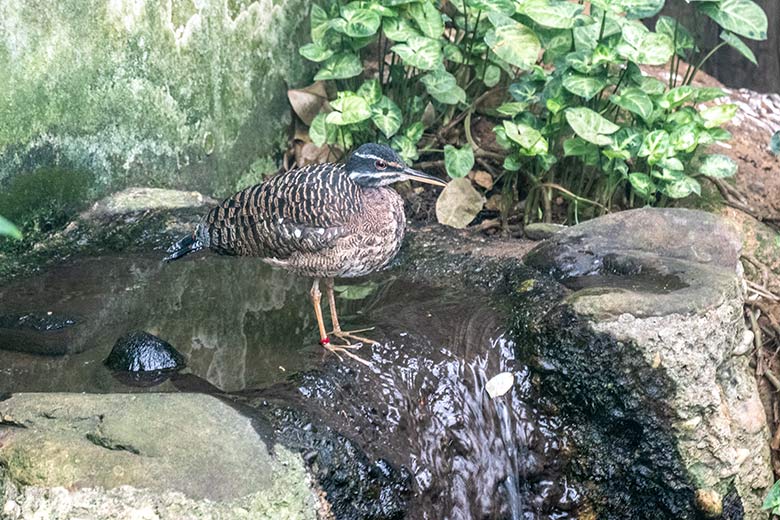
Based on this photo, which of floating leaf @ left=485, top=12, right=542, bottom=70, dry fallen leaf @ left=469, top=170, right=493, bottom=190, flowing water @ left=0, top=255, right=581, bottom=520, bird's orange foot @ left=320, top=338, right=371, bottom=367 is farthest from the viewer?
dry fallen leaf @ left=469, top=170, right=493, bottom=190

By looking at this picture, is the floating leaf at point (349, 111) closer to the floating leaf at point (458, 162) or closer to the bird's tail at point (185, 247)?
the floating leaf at point (458, 162)

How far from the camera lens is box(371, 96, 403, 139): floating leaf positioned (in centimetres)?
557

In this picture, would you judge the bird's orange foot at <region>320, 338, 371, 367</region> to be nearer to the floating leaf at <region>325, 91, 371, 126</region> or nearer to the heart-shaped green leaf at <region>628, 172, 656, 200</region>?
the floating leaf at <region>325, 91, 371, 126</region>

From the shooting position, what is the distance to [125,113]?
17.8ft

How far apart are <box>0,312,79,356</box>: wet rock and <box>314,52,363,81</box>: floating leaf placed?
2.14m

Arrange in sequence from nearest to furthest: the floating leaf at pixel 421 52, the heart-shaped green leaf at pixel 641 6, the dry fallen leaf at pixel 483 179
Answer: the heart-shaped green leaf at pixel 641 6, the floating leaf at pixel 421 52, the dry fallen leaf at pixel 483 179

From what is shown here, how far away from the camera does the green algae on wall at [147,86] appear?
4941 mm

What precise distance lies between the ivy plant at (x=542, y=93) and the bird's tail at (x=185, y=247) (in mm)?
1178

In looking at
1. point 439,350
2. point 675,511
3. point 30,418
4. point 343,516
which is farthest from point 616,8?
point 30,418

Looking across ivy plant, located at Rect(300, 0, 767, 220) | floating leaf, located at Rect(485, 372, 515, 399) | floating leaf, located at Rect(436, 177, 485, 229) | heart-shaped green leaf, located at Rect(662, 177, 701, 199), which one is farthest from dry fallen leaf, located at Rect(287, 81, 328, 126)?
floating leaf, located at Rect(485, 372, 515, 399)

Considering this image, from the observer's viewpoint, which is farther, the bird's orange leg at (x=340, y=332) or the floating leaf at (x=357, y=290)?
the floating leaf at (x=357, y=290)

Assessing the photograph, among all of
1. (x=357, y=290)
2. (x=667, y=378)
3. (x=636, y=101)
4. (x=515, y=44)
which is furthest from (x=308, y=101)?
A: (x=667, y=378)

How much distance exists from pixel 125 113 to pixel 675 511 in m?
3.48

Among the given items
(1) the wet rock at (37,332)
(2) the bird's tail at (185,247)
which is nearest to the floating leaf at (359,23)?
(2) the bird's tail at (185,247)
